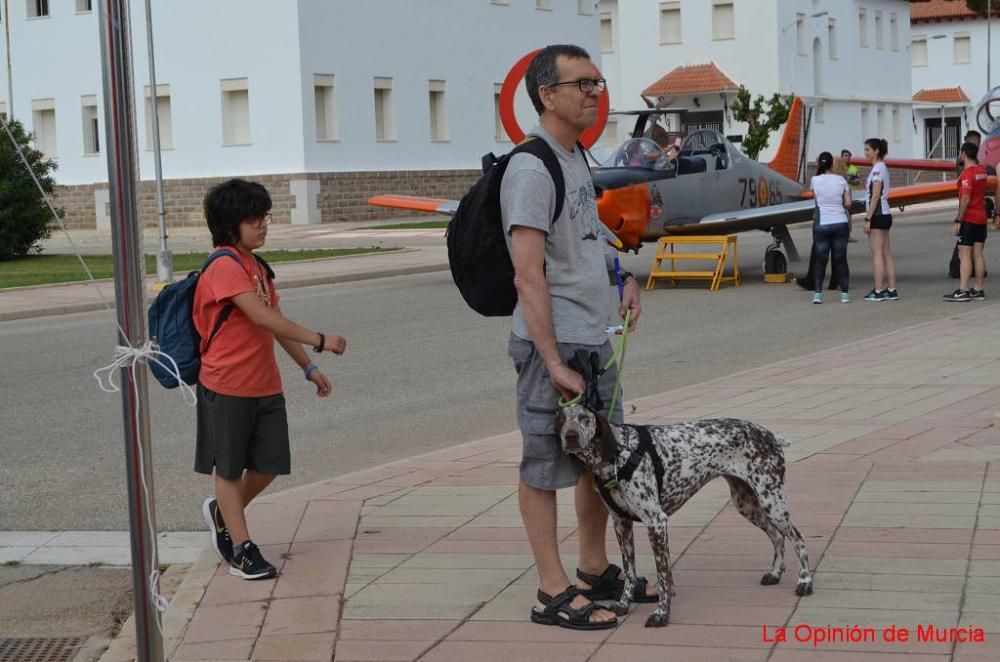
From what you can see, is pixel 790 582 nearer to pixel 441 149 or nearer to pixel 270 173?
pixel 270 173

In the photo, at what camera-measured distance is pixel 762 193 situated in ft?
83.8

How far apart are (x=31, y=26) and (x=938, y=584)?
48.1m

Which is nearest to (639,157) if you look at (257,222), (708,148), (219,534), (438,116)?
(708,148)

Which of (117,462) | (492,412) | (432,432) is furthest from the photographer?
(492,412)

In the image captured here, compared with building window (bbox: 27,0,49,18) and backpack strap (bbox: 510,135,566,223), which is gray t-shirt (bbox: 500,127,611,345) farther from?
building window (bbox: 27,0,49,18)

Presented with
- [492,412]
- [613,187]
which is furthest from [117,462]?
[613,187]

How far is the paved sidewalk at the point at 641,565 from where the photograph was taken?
5.14 m

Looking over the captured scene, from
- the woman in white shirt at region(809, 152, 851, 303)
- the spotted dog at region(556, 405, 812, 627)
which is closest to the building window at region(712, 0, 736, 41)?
the woman in white shirt at region(809, 152, 851, 303)

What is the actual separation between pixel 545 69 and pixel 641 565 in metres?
2.15

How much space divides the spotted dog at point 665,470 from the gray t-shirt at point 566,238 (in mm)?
330

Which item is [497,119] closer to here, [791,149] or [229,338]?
[791,149]

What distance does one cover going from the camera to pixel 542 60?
521 cm

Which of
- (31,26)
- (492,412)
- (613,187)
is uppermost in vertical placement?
(31,26)

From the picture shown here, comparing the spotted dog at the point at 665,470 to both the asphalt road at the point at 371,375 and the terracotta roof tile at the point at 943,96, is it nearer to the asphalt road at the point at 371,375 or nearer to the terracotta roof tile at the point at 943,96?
the asphalt road at the point at 371,375
